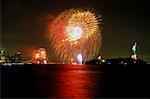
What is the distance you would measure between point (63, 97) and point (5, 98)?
10216mm

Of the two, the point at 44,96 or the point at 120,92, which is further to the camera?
the point at 120,92

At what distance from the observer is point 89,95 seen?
6669cm

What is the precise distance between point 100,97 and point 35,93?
13.7 metres

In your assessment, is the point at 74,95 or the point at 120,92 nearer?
the point at 74,95

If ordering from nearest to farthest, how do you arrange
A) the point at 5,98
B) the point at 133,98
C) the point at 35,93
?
the point at 5,98
the point at 133,98
the point at 35,93

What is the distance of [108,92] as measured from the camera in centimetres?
7306

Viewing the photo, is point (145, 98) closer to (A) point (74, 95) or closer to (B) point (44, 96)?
(A) point (74, 95)

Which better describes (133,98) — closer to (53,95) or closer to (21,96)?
(53,95)

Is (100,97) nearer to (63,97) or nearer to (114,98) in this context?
(114,98)

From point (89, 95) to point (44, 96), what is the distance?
27.5 ft

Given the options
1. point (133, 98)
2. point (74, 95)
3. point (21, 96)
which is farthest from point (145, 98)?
point (21, 96)

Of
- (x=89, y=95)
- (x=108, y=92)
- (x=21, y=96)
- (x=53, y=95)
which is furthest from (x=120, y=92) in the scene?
(x=21, y=96)

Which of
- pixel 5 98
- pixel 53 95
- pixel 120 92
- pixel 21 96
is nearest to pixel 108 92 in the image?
pixel 120 92

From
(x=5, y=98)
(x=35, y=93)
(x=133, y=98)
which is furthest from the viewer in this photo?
(x=35, y=93)
